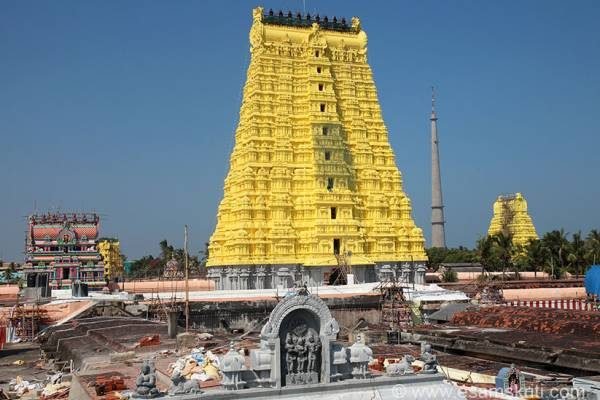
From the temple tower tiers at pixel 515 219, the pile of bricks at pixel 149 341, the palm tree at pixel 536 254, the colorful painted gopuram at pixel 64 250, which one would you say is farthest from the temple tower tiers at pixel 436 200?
the pile of bricks at pixel 149 341

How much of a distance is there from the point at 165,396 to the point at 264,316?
2638 centimetres

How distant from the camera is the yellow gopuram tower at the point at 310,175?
53719 millimetres

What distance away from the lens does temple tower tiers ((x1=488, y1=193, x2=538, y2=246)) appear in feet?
336

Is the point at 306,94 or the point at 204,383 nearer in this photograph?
the point at 204,383

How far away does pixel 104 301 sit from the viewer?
44375 mm

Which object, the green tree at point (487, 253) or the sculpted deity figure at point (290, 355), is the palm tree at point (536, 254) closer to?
the green tree at point (487, 253)

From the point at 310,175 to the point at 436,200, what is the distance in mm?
79399

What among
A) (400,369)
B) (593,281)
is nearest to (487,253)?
(593,281)

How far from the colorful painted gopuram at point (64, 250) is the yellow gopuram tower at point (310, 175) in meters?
13.1

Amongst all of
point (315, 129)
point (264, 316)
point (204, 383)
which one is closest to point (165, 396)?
point (204, 383)

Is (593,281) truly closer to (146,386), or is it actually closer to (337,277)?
(337,277)

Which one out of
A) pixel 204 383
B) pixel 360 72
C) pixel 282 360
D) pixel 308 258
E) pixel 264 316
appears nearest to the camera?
pixel 282 360

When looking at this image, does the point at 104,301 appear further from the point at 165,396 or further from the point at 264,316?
the point at 165,396

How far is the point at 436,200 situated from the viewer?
131250mm
